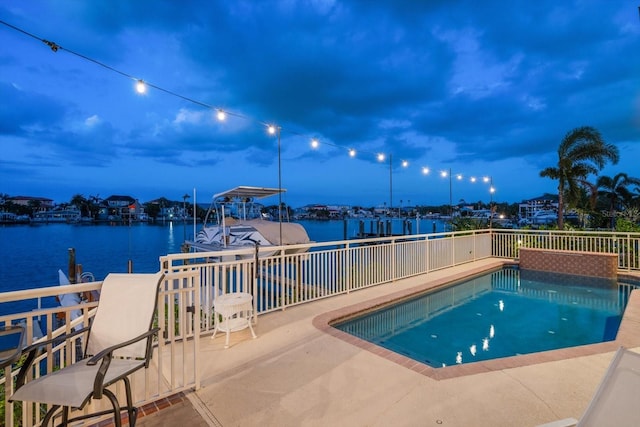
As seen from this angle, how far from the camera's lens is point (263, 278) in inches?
265

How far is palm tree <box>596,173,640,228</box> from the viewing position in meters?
20.8

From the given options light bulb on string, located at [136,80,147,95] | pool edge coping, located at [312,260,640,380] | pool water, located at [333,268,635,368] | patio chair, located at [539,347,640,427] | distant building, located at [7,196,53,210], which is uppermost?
distant building, located at [7,196,53,210]

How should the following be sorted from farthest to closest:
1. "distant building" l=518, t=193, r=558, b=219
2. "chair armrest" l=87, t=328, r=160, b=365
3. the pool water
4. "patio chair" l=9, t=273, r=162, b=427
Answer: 1. "distant building" l=518, t=193, r=558, b=219
2. the pool water
3. "patio chair" l=9, t=273, r=162, b=427
4. "chair armrest" l=87, t=328, r=160, b=365

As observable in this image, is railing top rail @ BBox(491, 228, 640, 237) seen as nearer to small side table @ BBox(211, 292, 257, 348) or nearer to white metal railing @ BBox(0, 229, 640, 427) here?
white metal railing @ BBox(0, 229, 640, 427)

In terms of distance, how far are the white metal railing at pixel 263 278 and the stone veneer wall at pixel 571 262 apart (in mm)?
860

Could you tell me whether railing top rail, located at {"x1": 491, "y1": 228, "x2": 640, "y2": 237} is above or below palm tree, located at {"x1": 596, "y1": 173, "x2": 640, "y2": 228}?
below

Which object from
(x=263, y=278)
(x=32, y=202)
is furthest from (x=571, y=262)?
(x=32, y=202)

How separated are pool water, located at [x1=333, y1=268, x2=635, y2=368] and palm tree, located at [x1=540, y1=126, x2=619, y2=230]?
521cm

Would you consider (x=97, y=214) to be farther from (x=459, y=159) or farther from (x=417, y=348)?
(x=417, y=348)

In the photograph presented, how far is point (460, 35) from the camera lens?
10719mm

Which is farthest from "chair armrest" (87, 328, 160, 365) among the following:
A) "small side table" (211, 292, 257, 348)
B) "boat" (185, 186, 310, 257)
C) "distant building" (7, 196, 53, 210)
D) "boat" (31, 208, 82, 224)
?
"boat" (31, 208, 82, 224)

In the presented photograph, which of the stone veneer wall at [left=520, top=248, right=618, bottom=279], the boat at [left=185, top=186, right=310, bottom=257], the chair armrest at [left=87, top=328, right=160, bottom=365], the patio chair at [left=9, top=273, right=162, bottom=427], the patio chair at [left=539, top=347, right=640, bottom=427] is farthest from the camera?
the boat at [left=185, top=186, right=310, bottom=257]

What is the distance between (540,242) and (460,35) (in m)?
7.73

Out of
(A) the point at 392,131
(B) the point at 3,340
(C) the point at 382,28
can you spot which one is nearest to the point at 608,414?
(C) the point at 382,28
